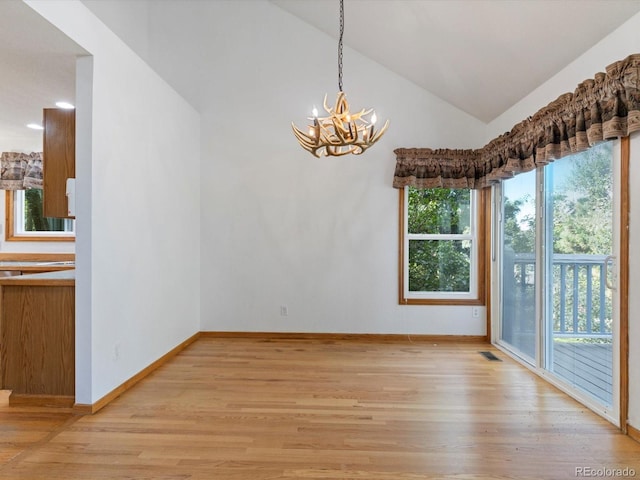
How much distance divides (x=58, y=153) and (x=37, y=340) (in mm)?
1426

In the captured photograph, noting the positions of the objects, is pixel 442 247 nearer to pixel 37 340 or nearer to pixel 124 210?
pixel 124 210

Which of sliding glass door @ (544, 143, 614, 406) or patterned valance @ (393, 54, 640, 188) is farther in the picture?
sliding glass door @ (544, 143, 614, 406)

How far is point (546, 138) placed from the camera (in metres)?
2.90

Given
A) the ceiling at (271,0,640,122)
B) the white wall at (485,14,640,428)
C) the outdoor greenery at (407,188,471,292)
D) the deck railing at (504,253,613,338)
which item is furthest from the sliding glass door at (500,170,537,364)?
the white wall at (485,14,640,428)

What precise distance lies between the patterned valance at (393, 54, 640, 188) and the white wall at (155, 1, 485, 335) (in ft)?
0.89

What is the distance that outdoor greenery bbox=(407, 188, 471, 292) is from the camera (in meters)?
4.48

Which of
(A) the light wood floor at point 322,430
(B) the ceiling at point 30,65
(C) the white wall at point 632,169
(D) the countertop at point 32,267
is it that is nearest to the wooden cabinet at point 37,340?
(A) the light wood floor at point 322,430

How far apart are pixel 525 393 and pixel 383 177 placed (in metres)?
2.64

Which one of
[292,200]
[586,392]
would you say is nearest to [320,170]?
[292,200]

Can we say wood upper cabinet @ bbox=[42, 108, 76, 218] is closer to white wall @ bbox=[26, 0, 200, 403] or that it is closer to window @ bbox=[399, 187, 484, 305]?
white wall @ bbox=[26, 0, 200, 403]

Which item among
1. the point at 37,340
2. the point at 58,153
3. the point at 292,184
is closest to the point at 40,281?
the point at 37,340

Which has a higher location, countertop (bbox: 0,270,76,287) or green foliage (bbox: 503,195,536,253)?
green foliage (bbox: 503,195,536,253)

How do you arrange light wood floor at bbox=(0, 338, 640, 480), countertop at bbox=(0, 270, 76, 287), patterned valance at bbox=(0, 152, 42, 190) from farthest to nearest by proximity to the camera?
1. patterned valance at bbox=(0, 152, 42, 190)
2. countertop at bbox=(0, 270, 76, 287)
3. light wood floor at bbox=(0, 338, 640, 480)

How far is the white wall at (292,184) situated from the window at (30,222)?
2.35 m
